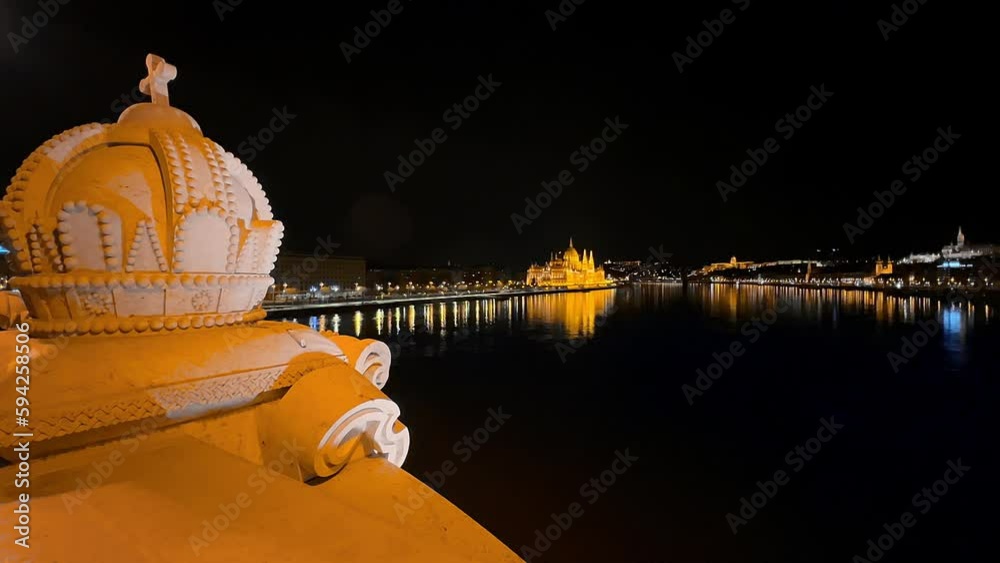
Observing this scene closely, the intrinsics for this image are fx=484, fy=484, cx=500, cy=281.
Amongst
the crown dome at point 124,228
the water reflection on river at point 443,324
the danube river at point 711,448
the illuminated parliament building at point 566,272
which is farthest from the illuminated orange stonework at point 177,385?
the illuminated parliament building at point 566,272

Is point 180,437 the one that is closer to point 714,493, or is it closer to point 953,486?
point 714,493

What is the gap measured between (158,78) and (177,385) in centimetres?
220

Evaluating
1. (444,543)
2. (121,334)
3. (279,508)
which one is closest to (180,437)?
(121,334)

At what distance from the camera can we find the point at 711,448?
10.9 metres

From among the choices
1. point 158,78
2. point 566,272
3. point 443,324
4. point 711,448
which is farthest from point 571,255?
point 158,78

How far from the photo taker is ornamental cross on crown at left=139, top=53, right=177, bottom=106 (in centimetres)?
328

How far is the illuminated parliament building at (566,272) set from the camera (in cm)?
13875

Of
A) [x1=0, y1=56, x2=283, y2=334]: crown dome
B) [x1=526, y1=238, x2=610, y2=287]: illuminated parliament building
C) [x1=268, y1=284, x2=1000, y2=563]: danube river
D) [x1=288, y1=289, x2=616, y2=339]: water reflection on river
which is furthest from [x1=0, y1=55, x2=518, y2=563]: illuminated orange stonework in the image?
[x1=526, y1=238, x2=610, y2=287]: illuminated parliament building

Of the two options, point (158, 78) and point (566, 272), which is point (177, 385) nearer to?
point (158, 78)

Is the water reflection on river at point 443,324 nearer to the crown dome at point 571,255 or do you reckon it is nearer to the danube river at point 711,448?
the danube river at point 711,448

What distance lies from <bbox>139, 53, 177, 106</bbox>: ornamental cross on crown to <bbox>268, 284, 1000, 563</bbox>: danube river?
6.91 m

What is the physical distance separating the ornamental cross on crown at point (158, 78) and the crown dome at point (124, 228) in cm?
27

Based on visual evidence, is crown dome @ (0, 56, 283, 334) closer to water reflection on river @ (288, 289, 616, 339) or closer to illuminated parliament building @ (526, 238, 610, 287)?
water reflection on river @ (288, 289, 616, 339)

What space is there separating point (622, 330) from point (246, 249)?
3131 centimetres
